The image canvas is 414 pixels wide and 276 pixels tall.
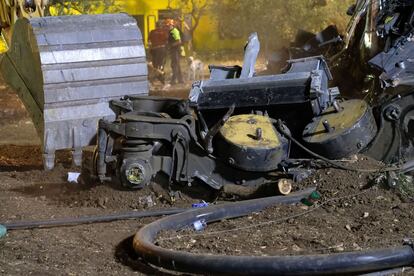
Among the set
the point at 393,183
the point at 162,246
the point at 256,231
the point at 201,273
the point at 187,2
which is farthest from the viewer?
the point at 187,2

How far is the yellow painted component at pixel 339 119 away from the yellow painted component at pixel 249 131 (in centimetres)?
42

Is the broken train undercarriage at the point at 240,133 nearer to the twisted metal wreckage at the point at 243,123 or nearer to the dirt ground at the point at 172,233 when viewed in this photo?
the twisted metal wreckage at the point at 243,123

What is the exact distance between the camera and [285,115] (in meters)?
7.36

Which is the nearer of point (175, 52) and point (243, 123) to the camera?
point (243, 123)

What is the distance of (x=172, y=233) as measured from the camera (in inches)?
230

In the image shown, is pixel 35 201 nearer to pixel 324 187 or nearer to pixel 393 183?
pixel 324 187

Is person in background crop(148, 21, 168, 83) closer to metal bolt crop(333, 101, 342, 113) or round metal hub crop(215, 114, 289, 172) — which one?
metal bolt crop(333, 101, 342, 113)

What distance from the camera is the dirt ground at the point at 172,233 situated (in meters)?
5.40

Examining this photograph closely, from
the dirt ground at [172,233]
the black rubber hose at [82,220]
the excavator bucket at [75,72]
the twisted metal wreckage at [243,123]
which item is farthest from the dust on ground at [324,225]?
the excavator bucket at [75,72]

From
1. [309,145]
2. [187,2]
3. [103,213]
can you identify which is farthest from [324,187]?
[187,2]

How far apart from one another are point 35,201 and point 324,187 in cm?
297

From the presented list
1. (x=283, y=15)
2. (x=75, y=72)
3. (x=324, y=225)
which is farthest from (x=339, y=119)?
(x=283, y=15)

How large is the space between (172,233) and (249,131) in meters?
1.59

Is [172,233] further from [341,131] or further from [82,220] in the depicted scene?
[341,131]
